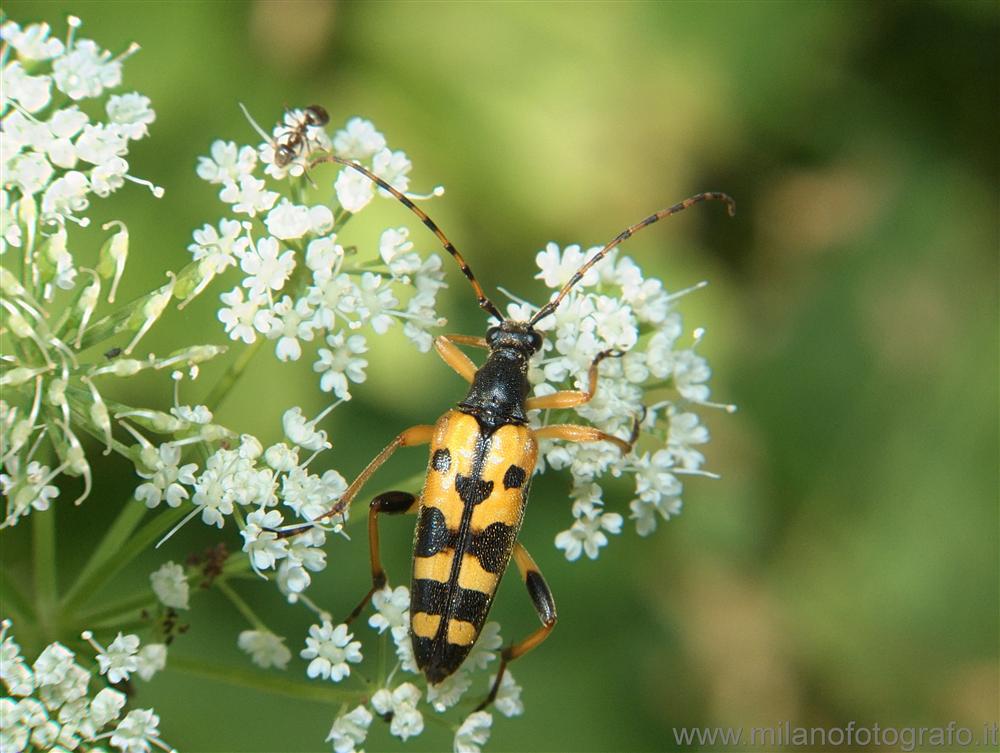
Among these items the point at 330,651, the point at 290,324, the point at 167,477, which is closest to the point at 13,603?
the point at 167,477

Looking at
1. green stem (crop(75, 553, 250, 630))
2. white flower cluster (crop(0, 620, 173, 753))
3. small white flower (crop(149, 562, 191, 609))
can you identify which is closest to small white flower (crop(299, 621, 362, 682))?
→ green stem (crop(75, 553, 250, 630))

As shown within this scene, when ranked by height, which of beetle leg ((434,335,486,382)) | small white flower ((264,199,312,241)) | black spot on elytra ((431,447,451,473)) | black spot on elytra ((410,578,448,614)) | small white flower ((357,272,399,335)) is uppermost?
beetle leg ((434,335,486,382))

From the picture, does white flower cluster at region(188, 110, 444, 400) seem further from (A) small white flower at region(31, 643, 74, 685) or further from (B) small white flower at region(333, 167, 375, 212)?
(A) small white flower at region(31, 643, 74, 685)

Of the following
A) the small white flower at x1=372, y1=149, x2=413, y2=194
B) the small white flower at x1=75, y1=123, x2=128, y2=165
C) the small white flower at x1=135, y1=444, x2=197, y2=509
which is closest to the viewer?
the small white flower at x1=135, y1=444, x2=197, y2=509

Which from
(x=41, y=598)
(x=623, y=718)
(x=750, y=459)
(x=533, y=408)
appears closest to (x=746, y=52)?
(x=750, y=459)

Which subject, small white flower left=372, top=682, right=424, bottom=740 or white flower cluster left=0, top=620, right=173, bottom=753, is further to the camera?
small white flower left=372, top=682, right=424, bottom=740

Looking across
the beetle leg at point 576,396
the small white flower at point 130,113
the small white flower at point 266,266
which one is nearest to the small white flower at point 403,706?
the beetle leg at point 576,396

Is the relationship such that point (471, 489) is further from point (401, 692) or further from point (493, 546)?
point (401, 692)

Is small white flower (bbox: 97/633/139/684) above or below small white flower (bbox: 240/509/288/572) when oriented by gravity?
below
